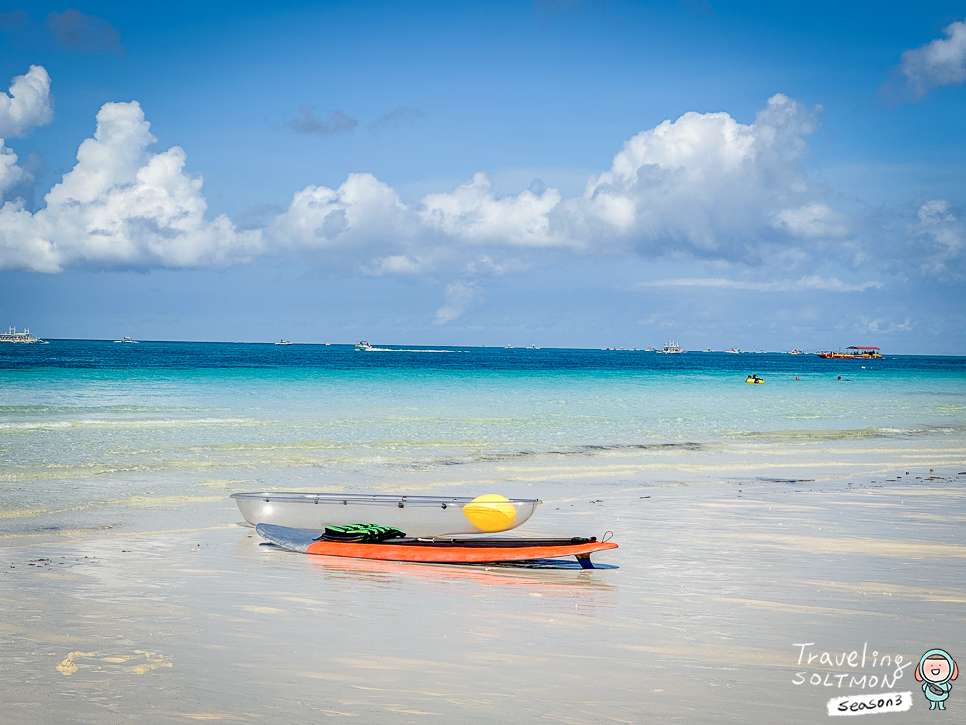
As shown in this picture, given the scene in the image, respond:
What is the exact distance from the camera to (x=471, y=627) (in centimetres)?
897

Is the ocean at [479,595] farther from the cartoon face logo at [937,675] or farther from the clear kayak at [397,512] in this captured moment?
the clear kayak at [397,512]

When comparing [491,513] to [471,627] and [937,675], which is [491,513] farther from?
[937,675]

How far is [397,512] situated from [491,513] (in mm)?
1542

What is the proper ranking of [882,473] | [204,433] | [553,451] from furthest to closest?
[204,433]
[553,451]
[882,473]

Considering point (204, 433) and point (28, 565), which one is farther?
point (204, 433)

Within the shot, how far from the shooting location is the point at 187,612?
941 centimetres

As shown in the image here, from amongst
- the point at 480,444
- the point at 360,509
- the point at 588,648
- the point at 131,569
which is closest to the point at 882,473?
Answer: the point at 480,444

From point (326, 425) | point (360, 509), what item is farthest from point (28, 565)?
point (326, 425)

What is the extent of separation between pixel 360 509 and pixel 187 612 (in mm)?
4398

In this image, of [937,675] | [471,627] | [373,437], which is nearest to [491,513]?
[471,627]

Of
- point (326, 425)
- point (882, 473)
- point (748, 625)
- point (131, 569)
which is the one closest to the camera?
point (748, 625)

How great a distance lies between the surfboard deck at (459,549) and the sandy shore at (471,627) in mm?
217

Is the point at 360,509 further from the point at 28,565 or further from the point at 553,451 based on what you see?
the point at 553,451

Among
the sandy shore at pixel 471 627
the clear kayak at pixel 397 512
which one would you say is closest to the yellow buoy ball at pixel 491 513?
the clear kayak at pixel 397 512
